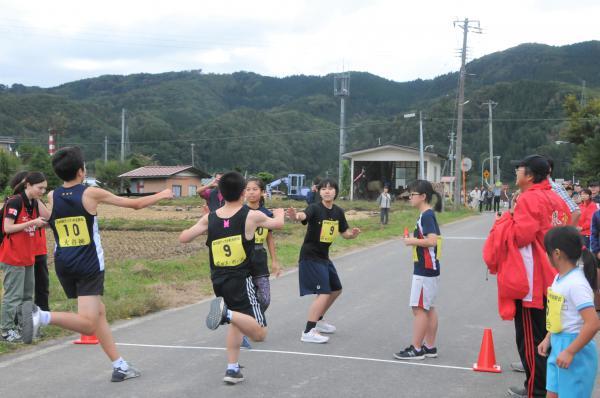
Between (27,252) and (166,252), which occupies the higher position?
(27,252)

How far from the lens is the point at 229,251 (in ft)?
18.4

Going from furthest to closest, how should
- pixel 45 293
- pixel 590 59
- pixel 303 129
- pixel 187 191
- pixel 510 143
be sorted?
Answer: pixel 590 59 < pixel 303 129 < pixel 510 143 < pixel 187 191 < pixel 45 293

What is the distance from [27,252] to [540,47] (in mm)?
189327

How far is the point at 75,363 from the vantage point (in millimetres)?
6500

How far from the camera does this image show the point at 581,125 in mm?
33688

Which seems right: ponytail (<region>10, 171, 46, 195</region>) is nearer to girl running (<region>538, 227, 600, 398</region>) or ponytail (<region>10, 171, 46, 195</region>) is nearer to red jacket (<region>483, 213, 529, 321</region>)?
red jacket (<region>483, 213, 529, 321</region>)

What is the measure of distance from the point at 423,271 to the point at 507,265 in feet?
4.72

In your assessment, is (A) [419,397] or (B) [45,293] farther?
(B) [45,293]

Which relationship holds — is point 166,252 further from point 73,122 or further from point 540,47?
point 540,47

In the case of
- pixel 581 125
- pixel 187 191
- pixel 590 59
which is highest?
pixel 590 59

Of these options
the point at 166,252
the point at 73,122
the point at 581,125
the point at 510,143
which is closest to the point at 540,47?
the point at 510,143

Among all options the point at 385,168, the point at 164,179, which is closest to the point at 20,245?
the point at 385,168

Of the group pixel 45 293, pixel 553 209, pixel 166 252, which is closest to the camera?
pixel 553 209

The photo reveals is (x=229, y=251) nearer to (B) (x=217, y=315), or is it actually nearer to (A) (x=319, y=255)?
(B) (x=217, y=315)
